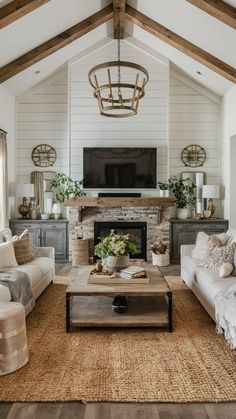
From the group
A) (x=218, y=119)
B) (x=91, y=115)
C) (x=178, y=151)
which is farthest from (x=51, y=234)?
(x=218, y=119)

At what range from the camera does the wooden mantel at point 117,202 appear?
7.09 m

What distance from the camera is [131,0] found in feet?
20.2

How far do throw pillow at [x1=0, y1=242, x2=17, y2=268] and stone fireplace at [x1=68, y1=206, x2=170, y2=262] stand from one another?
2700mm

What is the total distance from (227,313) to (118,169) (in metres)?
4.77

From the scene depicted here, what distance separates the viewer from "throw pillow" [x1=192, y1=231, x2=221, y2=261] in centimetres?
482

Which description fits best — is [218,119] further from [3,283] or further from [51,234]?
[3,283]

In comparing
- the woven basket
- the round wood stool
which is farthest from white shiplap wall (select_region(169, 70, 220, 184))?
the round wood stool

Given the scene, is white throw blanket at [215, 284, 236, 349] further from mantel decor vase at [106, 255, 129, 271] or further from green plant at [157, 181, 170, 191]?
green plant at [157, 181, 170, 191]

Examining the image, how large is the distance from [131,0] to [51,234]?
4344 millimetres

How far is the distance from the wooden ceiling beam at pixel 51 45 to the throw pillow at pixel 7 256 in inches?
125

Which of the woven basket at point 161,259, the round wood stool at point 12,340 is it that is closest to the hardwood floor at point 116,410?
the round wood stool at point 12,340

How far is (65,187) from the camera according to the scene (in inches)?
308

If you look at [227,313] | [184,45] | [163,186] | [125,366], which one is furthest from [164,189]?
[125,366]

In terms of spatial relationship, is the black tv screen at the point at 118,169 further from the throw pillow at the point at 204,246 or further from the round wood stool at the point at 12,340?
the round wood stool at the point at 12,340
